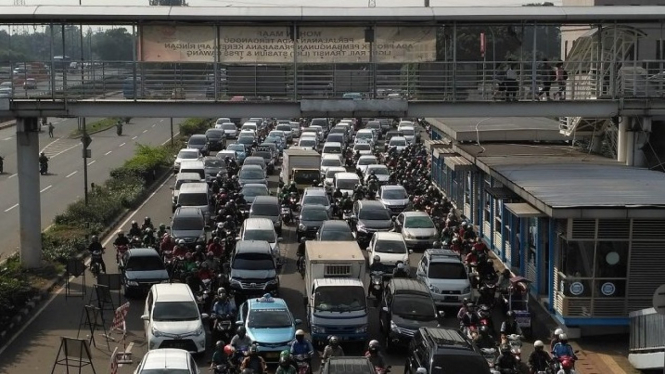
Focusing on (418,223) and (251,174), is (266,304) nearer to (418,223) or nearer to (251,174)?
(418,223)

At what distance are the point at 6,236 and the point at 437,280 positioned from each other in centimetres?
1916

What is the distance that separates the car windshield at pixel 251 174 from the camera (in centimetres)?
5072

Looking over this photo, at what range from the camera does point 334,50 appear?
111 feet

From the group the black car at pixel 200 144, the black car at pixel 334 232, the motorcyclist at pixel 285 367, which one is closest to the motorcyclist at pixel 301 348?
the motorcyclist at pixel 285 367

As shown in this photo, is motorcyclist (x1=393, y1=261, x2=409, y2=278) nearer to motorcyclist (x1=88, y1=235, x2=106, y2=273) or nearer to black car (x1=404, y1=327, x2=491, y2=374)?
black car (x1=404, y1=327, x2=491, y2=374)

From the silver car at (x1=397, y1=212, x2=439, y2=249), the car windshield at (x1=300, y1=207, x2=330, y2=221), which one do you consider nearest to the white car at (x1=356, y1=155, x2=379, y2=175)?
the car windshield at (x1=300, y1=207, x2=330, y2=221)

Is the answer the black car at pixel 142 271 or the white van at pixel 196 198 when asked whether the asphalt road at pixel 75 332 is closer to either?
the black car at pixel 142 271

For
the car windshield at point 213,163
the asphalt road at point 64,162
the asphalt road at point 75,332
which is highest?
the car windshield at point 213,163

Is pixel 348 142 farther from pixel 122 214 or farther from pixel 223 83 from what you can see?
pixel 223 83

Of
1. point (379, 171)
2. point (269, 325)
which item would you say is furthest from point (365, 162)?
point (269, 325)

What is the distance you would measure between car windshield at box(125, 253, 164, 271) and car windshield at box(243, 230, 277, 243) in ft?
14.1

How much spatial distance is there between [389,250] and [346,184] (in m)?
14.9

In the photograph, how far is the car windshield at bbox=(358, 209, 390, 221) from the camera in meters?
39.6

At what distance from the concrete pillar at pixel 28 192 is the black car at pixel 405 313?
11832mm
